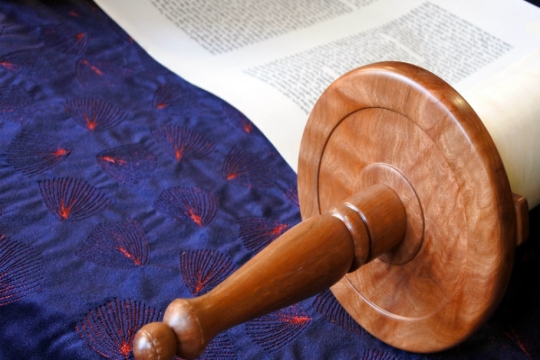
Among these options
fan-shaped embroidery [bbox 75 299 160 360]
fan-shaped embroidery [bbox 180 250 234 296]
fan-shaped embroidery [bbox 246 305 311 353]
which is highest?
fan-shaped embroidery [bbox 246 305 311 353]

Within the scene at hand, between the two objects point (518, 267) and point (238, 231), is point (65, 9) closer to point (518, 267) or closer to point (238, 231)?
point (238, 231)

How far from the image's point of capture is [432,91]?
1.20ft

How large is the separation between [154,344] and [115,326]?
5.3 inches

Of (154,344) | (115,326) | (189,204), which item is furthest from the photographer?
(189,204)

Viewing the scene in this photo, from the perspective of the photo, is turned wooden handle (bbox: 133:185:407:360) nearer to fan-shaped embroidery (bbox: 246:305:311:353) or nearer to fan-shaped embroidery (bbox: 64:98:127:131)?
fan-shaped embroidery (bbox: 246:305:311:353)

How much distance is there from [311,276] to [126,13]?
51cm

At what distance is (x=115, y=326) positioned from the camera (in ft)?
1.47

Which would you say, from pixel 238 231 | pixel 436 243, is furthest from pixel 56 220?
pixel 436 243

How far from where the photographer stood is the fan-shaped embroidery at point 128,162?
22.5 inches

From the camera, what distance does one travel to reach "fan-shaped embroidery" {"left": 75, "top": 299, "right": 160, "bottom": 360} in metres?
0.43

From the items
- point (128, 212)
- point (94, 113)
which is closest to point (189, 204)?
point (128, 212)

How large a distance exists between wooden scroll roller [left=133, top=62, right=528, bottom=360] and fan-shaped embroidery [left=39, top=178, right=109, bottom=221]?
0.20m

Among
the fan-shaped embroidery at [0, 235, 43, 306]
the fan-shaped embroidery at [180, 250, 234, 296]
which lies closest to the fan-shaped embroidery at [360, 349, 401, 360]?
the fan-shaped embroidery at [180, 250, 234, 296]

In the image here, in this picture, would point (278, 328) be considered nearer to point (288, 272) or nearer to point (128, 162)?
point (288, 272)
